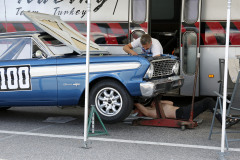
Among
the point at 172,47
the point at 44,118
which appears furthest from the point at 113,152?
the point at 172,47

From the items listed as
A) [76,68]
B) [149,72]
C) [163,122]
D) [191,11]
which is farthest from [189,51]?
[76,68]

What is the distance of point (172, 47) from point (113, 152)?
17.6 ft

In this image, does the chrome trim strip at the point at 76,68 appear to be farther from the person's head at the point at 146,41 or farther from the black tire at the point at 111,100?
→ the person's head at the point at 146,41

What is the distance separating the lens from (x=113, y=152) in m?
5.82

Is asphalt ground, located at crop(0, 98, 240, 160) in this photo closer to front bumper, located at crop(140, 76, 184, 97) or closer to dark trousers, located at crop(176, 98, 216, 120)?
Answer: dark trousers, located at crop(176, 98, 216, 120)

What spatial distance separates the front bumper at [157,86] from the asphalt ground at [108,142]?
0.70 m

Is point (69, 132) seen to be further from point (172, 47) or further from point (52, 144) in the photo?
point (172, 47)

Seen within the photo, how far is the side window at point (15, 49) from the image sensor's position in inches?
308

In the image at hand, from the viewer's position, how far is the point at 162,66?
7.59 meters

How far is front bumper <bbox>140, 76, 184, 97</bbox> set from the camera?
6.90 m

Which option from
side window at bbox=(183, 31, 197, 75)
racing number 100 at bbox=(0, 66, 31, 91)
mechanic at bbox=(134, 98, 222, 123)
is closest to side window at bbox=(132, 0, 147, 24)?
side window at bbox=(183, 31, 197, 75)

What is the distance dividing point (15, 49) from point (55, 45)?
77cm

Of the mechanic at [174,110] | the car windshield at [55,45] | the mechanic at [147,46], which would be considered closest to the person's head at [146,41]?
the mechanic at [147,46]

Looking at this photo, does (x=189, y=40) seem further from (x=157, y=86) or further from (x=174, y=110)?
(x=157, y=86)
